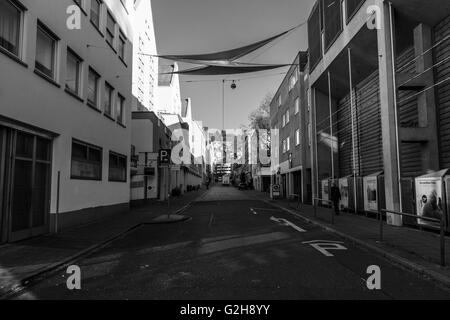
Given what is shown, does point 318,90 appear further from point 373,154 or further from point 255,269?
point 255,269

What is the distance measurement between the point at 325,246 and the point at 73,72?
34.5 feet

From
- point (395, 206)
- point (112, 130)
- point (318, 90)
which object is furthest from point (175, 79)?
point (395, 206)

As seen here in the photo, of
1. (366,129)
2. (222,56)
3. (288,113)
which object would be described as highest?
(288,113)

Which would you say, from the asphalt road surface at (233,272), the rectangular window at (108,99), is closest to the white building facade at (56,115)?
the rectangular window at (108,99)

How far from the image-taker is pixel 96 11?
653 inches

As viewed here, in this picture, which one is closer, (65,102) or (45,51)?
(45,51)

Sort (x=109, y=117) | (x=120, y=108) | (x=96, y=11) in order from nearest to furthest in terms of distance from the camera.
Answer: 1. (x=96, y=11)
2. (x=109, y=117)
3. (x=120, y=108)

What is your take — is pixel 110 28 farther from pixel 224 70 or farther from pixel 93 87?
pixel 224 70

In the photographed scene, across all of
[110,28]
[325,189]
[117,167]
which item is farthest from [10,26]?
[325,189]

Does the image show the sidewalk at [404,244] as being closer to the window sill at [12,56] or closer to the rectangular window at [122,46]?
the window sill at [12,56]

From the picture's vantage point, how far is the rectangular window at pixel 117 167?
61.4 feet

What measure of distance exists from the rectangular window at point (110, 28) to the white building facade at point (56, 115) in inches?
1.8

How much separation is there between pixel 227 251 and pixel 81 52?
973cm

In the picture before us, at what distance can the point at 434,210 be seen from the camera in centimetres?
1184
